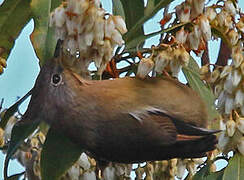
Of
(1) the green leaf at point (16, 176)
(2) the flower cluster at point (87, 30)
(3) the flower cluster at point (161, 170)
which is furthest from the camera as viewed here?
(1) the green leaf at point (16, 176)

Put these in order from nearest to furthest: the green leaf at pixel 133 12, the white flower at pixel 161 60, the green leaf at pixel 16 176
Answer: the white flower at pixel 161 60, the green leaf at pixel 16 176, the green leaf at pixel 133 12

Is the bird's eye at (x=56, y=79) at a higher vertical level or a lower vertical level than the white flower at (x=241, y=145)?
higher

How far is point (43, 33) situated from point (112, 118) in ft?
1.08

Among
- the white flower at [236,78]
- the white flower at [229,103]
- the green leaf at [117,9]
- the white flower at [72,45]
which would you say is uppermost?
the green leaf at [117,9]

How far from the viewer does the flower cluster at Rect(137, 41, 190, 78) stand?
2746 millimetres

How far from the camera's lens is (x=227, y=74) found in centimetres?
279

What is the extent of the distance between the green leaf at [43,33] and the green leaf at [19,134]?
0.20m

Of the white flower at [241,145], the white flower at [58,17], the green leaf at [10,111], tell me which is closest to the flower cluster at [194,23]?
the white flower at [241,145]

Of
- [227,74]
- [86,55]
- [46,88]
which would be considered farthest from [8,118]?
[227,74]

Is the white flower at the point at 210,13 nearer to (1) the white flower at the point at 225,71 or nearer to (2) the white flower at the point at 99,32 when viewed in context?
(1) the white flower at the point at 225,71

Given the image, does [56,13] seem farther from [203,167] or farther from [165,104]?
[203,167]

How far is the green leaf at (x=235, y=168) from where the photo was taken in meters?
2.98

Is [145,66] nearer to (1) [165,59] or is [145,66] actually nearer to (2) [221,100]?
(1) [165,59]

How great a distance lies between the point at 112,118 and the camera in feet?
9.13
